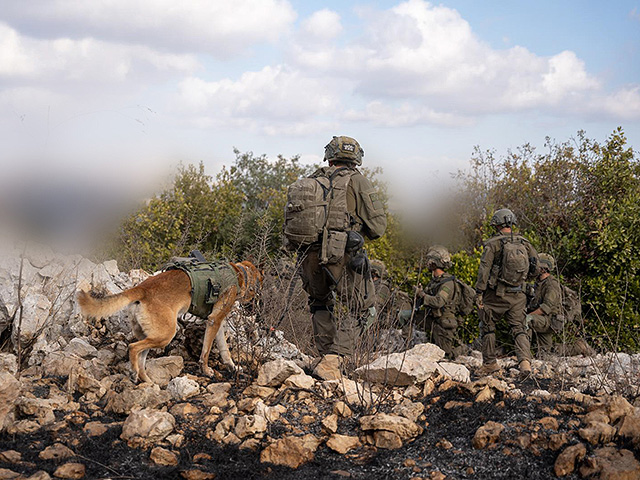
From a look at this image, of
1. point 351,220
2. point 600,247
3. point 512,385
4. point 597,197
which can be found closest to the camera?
point 512,385

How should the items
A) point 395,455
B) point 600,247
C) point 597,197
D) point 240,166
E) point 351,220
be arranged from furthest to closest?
point 240,166 < point 597,197 < point 600,247 < point 351,220 < point 395,455

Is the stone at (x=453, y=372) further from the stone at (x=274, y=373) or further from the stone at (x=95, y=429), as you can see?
the stone at (x=95, y=429)

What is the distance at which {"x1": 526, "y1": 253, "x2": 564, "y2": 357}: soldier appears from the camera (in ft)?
25.2

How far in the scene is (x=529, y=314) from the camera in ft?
25.5

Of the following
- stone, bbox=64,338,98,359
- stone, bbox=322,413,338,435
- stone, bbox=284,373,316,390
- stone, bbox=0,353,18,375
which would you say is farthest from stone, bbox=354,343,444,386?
stone, bbox=0,353,18,375

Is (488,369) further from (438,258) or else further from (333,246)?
(333,246)

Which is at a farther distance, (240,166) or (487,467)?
(240,166)

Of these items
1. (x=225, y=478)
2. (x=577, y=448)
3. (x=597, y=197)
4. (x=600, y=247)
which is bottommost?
(x=225, y=478)

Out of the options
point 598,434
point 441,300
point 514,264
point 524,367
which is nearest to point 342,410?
point 598,434

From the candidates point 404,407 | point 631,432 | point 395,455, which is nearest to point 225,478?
point 395,455

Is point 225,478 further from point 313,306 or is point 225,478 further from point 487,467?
point 313,306

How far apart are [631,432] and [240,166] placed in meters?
12.6

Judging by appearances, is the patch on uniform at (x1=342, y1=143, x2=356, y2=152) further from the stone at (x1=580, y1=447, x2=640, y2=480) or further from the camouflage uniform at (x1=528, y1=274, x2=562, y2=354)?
the stone at (x1=580, y1=447, x2=640, y2=480)

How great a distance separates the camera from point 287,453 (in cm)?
351
